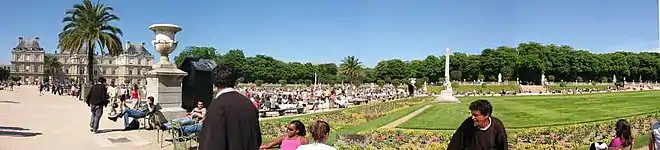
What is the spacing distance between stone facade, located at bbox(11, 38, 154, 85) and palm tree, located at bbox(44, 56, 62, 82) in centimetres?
129

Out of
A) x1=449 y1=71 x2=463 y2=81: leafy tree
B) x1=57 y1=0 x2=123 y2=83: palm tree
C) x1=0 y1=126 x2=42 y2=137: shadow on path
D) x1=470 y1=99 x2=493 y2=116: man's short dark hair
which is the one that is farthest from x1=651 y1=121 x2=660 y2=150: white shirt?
x1=449 y1=71 x2=463 y2=81: leafy tree

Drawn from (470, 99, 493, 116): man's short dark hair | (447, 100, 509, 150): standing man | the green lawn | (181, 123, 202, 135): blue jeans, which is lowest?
the green lawn

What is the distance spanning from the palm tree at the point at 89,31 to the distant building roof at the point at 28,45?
102 m

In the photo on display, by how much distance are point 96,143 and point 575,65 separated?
9667 cm

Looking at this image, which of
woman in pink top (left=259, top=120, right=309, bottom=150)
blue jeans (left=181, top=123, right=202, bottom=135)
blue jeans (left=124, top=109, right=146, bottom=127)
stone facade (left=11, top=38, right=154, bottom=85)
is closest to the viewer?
woman in pink top (left=259, top=120, right=309, bottom=150)

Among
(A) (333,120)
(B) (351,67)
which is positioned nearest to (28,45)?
(B) (351,67)

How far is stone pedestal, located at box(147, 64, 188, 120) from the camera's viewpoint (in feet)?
36.3

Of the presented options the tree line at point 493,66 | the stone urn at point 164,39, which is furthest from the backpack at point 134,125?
the tree line at point 493,66

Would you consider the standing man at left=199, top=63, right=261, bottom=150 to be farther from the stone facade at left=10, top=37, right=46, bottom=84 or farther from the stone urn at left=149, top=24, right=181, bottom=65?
the stone facade at left=10, top=37, right=46, bottom=84

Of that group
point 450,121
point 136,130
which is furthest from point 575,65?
point 136,130

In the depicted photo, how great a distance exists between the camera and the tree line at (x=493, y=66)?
90.7 meters

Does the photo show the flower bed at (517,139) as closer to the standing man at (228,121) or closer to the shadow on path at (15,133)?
the standing man at (228,121)

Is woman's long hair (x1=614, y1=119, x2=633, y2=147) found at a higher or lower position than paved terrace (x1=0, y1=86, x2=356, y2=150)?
higher

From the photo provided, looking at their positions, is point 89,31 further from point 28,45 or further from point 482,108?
point 28,45
